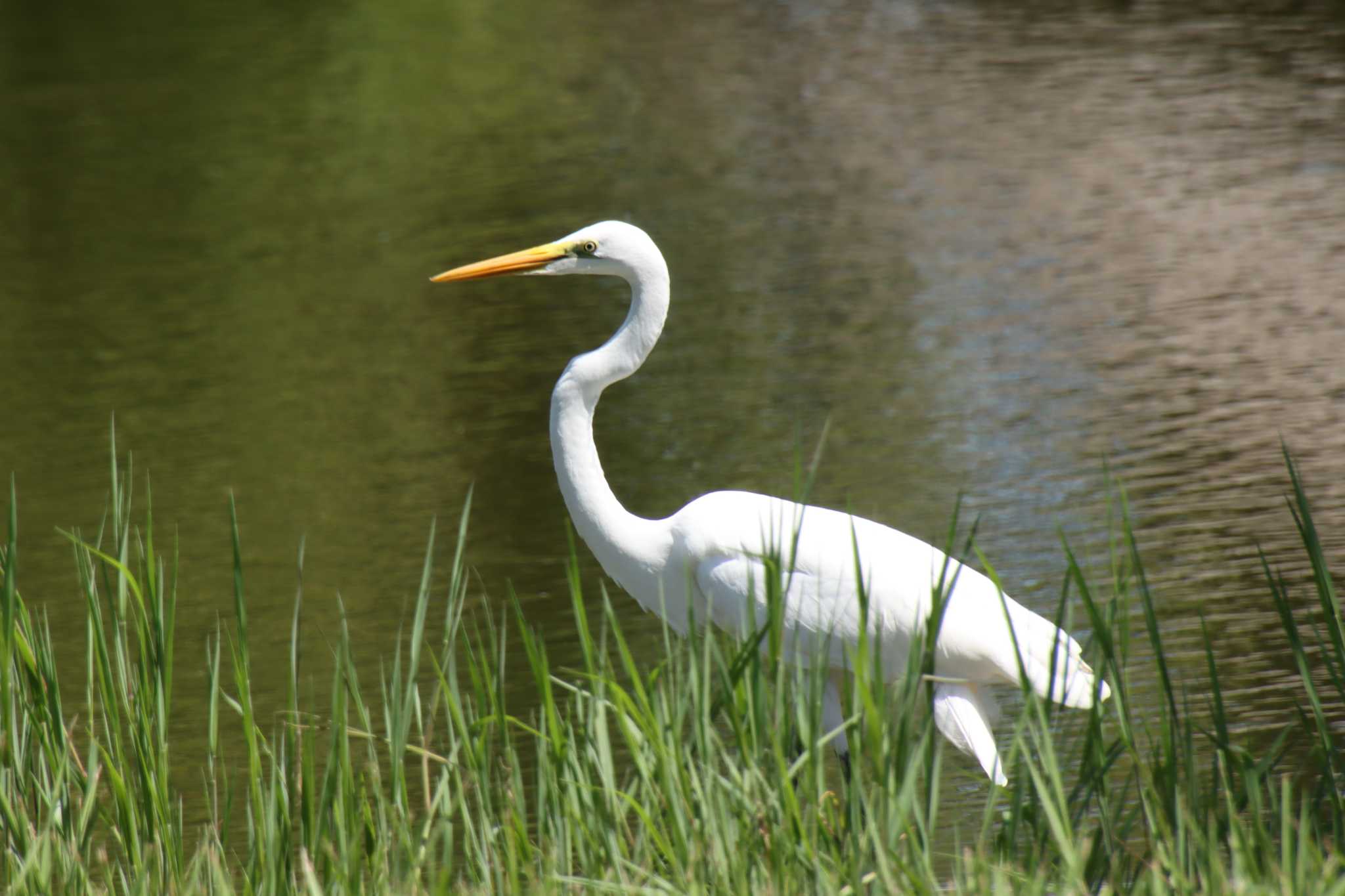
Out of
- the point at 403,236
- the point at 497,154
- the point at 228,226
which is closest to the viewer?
the point at 403,236

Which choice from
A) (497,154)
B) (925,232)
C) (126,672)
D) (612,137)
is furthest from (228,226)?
(126,672)

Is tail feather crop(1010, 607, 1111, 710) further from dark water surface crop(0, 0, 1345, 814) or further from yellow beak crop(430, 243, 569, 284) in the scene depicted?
yellow beak crop(430, 243, 569, 284)

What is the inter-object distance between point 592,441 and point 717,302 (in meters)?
4.71

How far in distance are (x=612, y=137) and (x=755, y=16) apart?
196 inches

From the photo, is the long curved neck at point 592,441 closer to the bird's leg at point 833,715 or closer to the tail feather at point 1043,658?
the bird's leg at point 833,715

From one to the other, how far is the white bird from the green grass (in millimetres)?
399

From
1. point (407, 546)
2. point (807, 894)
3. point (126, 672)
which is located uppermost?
point (126, 672)

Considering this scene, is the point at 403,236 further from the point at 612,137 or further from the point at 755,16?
the point at 755,16

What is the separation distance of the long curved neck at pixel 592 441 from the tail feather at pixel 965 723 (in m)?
0.59

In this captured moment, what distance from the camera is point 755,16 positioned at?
53.7 ft

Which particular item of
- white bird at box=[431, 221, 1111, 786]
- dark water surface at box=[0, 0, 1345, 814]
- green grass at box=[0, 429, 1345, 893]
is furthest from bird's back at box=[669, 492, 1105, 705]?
green grass at box=[0, 429, 1345, 893]

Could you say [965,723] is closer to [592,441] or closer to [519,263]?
[592,441]

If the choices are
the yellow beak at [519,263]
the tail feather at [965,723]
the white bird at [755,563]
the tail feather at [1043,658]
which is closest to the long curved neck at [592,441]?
the white bird at [755,563]

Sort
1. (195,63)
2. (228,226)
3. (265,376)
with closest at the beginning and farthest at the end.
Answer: (265,376) < (228,226) < (195,63)
